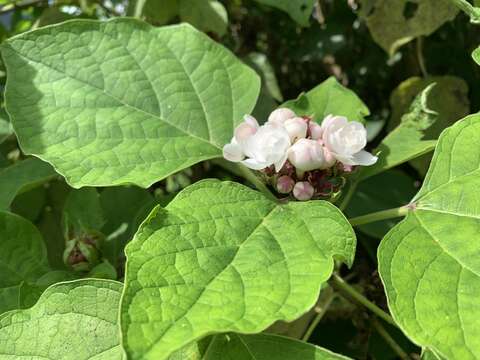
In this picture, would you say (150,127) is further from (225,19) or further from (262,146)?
(225,19)

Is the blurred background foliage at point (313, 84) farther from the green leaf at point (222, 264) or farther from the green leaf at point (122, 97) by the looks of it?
the green leaf at point (222, 264)

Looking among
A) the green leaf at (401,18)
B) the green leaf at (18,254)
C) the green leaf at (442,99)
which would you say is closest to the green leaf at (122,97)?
the green leaf at (18,254)

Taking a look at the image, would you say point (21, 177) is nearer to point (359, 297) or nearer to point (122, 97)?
point (122, 97)

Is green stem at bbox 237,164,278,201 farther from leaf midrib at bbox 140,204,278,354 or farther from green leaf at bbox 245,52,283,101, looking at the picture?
green leaf at bbox 245,52,283,101

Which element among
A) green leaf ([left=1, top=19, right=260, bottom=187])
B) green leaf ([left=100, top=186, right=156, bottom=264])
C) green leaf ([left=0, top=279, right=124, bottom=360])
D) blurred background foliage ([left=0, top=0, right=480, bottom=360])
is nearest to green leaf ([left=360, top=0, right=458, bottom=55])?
blurred background foliage ([left=0, top=0, right=480, bottom=360])

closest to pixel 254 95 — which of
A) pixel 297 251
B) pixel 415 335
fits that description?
pixel 297 251

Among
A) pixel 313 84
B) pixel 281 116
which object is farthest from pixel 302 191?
pixel 313 84
